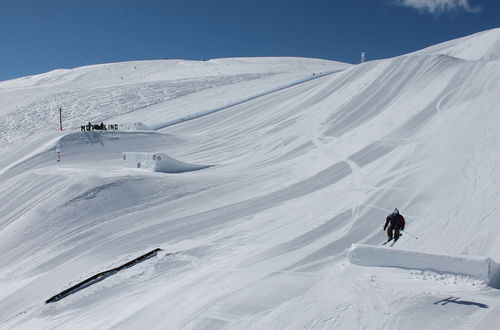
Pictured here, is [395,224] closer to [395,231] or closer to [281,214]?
[395,231]

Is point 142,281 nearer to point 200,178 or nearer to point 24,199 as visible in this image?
point 200,178

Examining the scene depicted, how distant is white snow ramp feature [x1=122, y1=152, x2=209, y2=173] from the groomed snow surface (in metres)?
0.09

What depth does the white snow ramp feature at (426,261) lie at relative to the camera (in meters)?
7.12

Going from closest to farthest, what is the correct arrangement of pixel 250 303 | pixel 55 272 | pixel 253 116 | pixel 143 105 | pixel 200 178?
pixel 250 303
pixel 55 272
pixel 200 178
pixel 253 116
pixel 143 105

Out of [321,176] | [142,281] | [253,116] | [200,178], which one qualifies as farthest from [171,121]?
[142,281]

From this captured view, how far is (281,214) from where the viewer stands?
453 inches

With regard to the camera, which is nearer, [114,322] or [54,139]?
[114,322]

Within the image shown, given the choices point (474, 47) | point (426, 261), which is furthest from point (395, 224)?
point (474, 47)

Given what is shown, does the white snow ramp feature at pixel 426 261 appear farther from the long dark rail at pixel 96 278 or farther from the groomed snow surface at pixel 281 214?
the long dark rail at pixel 96 278

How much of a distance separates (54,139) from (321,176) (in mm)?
12349

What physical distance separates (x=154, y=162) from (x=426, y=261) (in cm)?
1042

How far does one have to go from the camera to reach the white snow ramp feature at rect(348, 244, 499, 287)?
7117 millimetres

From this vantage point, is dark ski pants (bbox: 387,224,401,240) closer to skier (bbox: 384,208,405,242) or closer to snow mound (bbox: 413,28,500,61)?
skier (bbox: 384,208,405,242)

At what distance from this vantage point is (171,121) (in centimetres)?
2672
